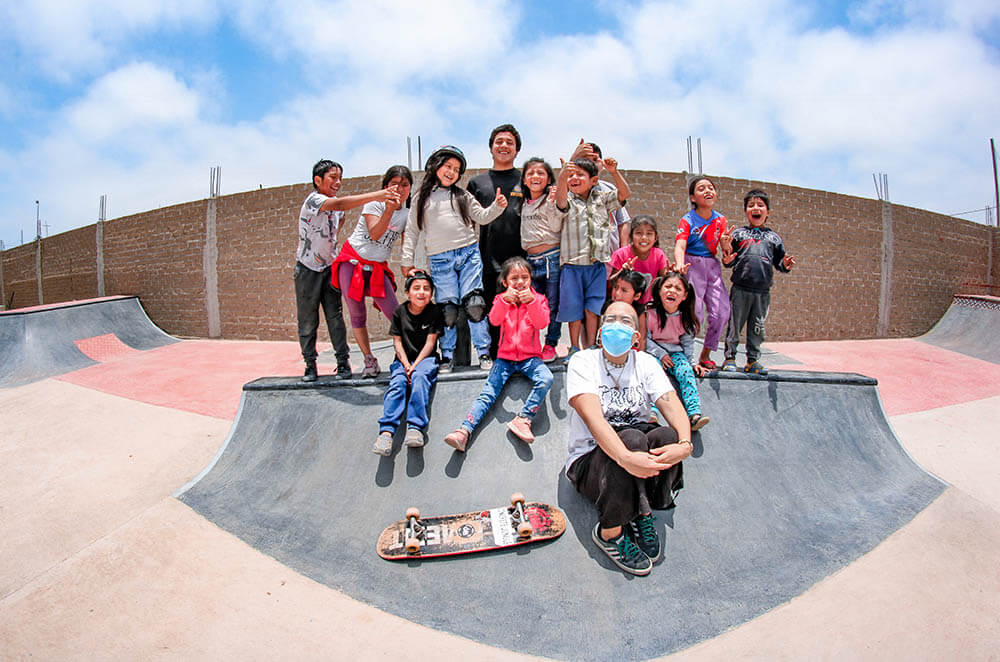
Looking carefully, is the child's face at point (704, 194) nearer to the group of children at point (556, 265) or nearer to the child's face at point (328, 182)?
the group of children at point (556, 265)

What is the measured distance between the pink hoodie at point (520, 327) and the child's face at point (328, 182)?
5.61ft

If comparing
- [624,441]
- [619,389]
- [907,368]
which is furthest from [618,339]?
[907,368]

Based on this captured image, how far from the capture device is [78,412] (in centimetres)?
480

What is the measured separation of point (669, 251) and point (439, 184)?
6.67 m

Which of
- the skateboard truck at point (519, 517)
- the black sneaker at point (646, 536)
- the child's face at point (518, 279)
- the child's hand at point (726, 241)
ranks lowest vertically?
the black sneaker at point (646, 536)

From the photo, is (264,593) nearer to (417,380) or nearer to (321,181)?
(417,380)

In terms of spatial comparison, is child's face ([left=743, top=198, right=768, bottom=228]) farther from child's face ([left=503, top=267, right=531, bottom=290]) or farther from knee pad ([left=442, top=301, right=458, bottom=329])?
knee pad ([left=442, top=301, right=458, bottom=329])

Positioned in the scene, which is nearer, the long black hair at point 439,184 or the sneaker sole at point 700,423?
the sneaker sole at point 700,423

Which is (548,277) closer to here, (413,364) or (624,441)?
(413,364)

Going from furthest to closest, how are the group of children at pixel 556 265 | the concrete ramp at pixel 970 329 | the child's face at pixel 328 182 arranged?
the concrete ramp at pixel 970 329 → the child's face at pixel 328 182 → the group of children at pixel 556 265

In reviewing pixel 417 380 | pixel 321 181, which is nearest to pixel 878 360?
pixel 417 380

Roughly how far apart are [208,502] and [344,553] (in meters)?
1.10

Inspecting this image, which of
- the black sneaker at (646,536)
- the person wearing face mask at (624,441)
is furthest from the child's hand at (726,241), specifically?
the black sneaker at (646,536)

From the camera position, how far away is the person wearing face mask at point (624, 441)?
213 cm
